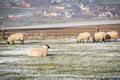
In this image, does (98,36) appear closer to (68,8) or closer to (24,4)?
(68,8)

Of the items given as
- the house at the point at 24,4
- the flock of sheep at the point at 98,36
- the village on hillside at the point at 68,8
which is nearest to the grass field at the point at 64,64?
the flock of sheep at the point at 98,36

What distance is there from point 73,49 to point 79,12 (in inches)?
3837

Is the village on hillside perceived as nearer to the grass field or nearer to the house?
the house

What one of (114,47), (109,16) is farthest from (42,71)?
(109,16)

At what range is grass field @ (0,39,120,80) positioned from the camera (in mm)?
21844

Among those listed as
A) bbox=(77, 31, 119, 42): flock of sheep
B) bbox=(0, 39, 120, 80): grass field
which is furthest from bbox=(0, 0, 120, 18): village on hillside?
bbox=(0, 39, 120, 80): grass field

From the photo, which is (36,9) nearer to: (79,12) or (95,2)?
(79,12)

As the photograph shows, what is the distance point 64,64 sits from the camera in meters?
25.8

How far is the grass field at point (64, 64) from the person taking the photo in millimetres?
21844

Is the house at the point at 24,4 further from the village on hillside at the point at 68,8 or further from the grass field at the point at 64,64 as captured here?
the grass field at the point at 64,64

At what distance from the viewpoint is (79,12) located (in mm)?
131625

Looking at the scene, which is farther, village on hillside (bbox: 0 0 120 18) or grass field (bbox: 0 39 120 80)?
village on hillside (bbox: 0 0 120 18)

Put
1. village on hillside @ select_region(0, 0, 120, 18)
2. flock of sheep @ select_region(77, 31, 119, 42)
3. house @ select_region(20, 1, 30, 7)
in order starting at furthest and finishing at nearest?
house @ select_region(20, 1, 30, 7) → village on hillside @ select_region(0, 0, 120, 18) → flock of sheep @ select_region(77, 31, 119, 42)

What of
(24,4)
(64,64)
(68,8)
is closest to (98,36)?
(64,64)
